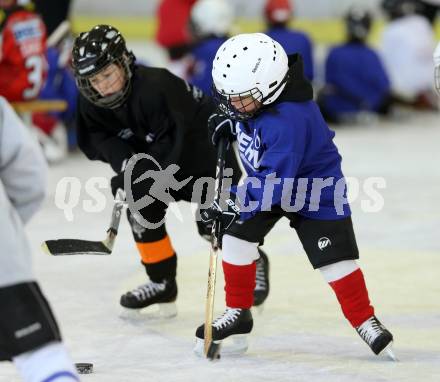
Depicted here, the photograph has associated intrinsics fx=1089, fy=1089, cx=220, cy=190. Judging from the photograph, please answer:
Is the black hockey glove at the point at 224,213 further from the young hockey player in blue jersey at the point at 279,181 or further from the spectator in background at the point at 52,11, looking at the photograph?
the spectator in background at the point at 52,11

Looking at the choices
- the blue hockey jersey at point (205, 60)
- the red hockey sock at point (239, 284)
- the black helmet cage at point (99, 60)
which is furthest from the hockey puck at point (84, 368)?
the blue hockey jersey at point (205, 60)

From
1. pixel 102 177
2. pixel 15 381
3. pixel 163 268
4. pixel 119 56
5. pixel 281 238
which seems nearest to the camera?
pixel 15 381

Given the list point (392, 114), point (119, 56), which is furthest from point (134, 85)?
point (392, 114)

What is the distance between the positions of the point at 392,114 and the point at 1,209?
6346 mm

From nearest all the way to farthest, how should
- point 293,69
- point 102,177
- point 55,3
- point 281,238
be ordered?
1. point 293,69
2. point 281,238
3. point 102,177
4. point 55,3

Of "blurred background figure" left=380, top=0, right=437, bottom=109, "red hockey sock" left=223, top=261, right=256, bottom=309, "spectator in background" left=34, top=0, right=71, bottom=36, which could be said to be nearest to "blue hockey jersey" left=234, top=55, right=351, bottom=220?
"red hockey sock" left=223, top=261, right=256, bottom=309

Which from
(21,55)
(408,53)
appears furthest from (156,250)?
(408,53)

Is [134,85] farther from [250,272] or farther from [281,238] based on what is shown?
[281,238]

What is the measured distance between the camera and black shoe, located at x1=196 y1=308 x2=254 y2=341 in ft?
9.86

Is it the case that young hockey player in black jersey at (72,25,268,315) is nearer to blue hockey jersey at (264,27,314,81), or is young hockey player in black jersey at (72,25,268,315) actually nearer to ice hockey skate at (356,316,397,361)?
ice hockey skate at (356,316,397,361)

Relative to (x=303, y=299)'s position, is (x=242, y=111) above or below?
above

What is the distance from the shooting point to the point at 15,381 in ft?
9.20

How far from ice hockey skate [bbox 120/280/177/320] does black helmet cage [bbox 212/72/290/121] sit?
76cm

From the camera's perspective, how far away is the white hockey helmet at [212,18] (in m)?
6.96
